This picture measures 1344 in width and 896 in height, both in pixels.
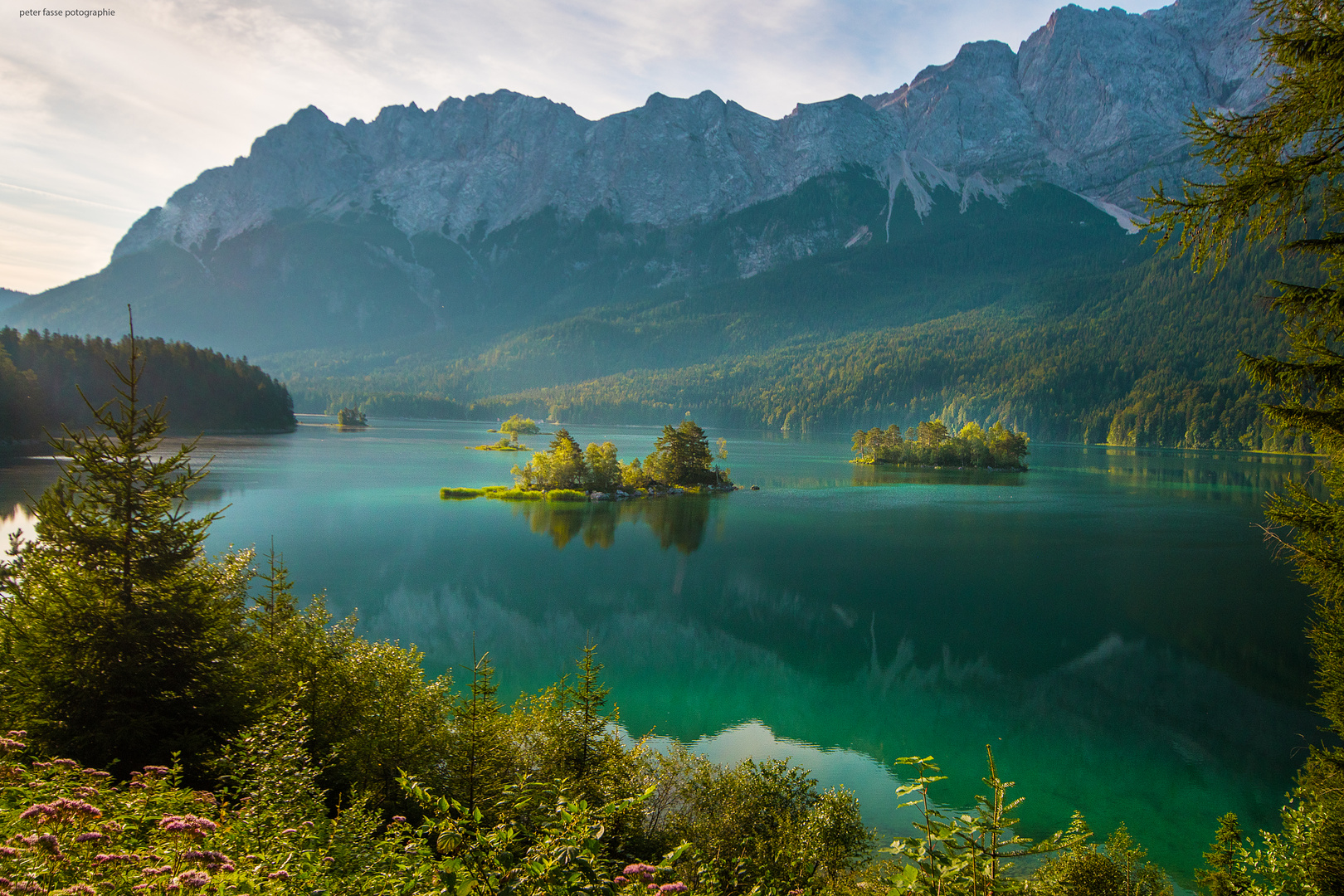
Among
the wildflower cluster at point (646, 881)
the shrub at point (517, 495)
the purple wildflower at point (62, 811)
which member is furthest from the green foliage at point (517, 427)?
the wildflower cluster at point (646, 881)

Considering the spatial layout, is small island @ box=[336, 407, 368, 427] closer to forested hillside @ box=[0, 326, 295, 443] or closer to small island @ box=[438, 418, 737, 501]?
forested hillside @ box=[0, 326, 295, 443]

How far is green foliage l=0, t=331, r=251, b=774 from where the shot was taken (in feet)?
31.8

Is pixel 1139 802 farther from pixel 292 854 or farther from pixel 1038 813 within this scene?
pixel 292 854

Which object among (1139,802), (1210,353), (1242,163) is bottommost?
(1139,802)

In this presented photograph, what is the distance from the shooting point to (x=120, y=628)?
33.6ft

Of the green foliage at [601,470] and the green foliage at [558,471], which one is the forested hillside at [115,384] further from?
the green foliage at [601,470]

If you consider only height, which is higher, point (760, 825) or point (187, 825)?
point (187, 825)

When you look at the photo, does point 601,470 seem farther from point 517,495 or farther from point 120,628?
point 120,628

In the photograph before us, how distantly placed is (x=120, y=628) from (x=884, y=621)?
2824 centimetres

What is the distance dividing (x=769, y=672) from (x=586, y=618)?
928 cm

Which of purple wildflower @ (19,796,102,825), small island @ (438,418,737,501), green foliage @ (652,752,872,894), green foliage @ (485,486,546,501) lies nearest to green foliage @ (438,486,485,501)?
small island @ (438,418,737,501)

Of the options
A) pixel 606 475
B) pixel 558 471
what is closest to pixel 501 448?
pixel 558 471

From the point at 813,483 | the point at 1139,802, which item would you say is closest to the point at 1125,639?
the point at 1139,802

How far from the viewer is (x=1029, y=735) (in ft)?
68.5
